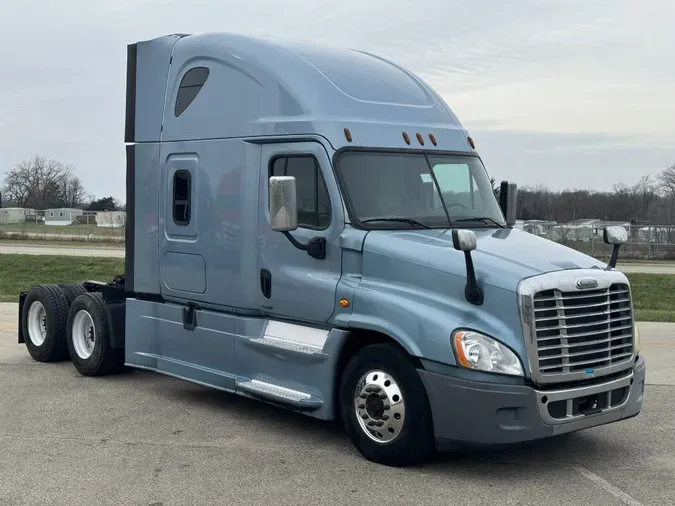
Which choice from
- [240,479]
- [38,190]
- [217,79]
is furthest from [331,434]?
[38,190]

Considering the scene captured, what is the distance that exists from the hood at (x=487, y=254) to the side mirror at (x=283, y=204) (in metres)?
0.62

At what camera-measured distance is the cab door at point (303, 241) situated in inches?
279

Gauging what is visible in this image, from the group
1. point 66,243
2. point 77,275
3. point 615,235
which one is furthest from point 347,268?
point 66,243

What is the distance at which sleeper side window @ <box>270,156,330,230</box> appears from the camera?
7.16 metres

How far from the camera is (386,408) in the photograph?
6.49 metres

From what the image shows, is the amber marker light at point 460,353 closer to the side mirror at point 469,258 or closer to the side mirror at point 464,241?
the side mirror at point 469,258

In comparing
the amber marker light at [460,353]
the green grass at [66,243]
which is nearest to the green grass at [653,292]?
the amber marker light at [460,353]

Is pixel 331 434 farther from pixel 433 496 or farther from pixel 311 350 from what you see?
pixel 433 496

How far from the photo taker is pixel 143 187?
9.02 m

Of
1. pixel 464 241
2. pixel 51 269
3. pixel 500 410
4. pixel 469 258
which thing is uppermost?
pixel 464 241

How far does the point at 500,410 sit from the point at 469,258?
1.06m

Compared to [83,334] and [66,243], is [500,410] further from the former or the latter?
[66,243]

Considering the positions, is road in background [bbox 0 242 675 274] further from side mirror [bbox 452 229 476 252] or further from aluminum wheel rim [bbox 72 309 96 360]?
side mirror [bbox 452 229 476 252]

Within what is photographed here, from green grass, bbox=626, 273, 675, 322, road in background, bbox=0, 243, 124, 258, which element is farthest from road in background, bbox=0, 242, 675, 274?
green grass, bbox=626, 273, 675, 322
